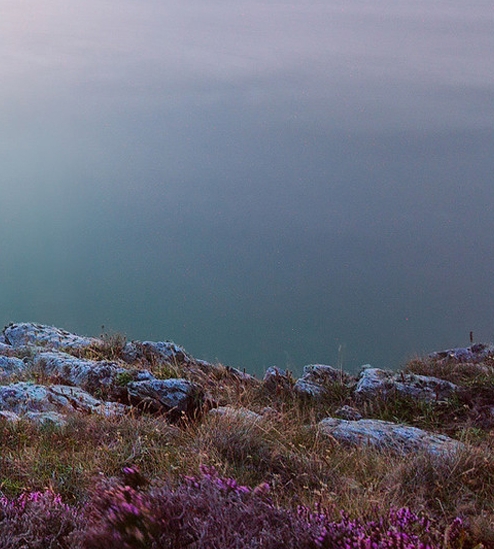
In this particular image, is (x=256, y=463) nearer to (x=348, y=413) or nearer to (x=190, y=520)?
(x=190, y=520)

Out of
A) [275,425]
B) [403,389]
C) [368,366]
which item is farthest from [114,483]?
[368,366]

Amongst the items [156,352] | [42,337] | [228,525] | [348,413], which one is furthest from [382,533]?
[42,337]

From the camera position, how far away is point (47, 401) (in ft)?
23.1

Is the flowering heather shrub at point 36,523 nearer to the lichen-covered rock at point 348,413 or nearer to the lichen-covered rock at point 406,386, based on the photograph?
the lichen-covered rock at point 348,413

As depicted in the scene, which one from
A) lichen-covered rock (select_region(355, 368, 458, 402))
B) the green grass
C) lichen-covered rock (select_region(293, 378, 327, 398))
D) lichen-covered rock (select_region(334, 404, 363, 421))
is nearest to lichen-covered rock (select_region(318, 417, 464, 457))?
the green grass

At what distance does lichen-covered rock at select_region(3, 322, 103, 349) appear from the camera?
12.7 metres

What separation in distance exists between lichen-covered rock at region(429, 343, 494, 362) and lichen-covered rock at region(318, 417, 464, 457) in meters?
5.56

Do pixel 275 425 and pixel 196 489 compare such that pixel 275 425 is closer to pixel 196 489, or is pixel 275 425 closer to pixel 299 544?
pixel 196 489

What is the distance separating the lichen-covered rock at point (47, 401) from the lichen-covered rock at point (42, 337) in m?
4.83

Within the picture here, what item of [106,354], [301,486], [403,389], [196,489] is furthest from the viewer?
[106,354]

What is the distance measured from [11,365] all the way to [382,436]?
6092 millimetres

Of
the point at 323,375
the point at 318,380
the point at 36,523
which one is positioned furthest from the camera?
the point at 323,375

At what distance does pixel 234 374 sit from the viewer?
10930 mm

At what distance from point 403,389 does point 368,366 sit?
176 centimetres
